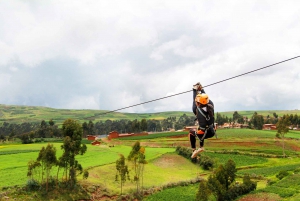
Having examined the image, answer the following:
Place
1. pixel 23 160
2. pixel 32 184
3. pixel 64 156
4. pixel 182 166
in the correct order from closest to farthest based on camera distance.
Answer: pixel 64 156 < pixel 32 184 < pixel 23 160 < pixel 182 166

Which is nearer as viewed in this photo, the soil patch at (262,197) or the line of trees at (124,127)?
the soil patch at (262,197)

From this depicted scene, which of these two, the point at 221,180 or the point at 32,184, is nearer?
the point at 221,180

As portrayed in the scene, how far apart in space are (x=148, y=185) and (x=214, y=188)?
1364 centimetres

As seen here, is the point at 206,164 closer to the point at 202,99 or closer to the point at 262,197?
the point at 262,197

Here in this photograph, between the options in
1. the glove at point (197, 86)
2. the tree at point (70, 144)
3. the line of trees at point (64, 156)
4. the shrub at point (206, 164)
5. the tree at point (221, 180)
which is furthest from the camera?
the shrub at point (206, 164)

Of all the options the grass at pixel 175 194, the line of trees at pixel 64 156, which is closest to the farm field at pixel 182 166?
the grass at pixel 175 194

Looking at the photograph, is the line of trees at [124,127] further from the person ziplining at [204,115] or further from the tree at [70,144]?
the person ziplining at [204,115]

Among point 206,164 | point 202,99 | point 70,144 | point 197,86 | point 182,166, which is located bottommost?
point 182,166

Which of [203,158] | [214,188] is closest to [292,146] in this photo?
[203,158]

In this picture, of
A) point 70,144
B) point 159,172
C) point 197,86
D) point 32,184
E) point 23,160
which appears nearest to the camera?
point 197,86

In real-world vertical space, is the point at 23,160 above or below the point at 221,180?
above

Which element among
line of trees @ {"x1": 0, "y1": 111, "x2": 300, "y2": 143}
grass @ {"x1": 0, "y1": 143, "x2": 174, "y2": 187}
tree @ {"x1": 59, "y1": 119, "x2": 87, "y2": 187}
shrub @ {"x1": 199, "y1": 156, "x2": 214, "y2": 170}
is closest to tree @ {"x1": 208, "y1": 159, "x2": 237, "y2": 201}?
tree @ {"x1": 59, "y1": 119, "x2": 87, "y2": 187}

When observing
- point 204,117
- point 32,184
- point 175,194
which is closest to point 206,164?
point 175,194

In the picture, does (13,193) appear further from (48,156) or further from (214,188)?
(214,188)
